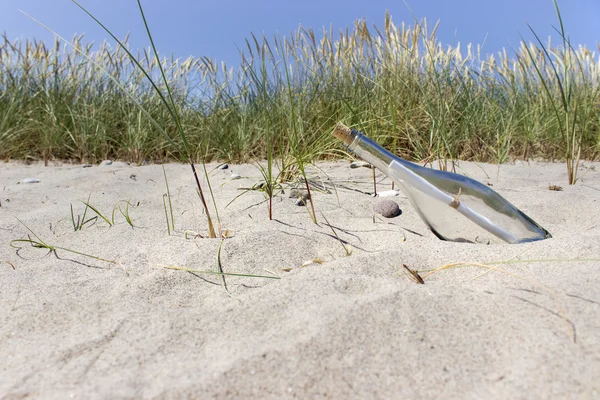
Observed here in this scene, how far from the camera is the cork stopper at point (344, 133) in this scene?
137 centimetres

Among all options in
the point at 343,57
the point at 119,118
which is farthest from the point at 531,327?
the point at 119,118

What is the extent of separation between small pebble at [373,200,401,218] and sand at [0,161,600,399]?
5.8 inches

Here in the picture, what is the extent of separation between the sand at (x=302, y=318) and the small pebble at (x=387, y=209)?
0.48 feet

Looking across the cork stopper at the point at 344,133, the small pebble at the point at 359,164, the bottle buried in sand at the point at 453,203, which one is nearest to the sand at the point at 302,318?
the bottle buried in sand at the point at 453,203

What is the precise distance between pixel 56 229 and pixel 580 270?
1.74 metres

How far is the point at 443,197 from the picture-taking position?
1421mm

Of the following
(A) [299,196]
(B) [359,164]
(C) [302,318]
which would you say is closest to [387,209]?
(A) [299,196]

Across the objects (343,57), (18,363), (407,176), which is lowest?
(18,363)

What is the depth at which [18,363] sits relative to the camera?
868 millimetres

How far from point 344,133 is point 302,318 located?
2.06 feet

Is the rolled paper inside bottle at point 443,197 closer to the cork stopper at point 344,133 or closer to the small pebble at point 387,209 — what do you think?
the cork stopper at point 344,133

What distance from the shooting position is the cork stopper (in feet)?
4.51

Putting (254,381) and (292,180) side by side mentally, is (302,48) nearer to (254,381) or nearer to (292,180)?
(292,180)

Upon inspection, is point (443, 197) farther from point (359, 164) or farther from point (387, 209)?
point (359, 164)
